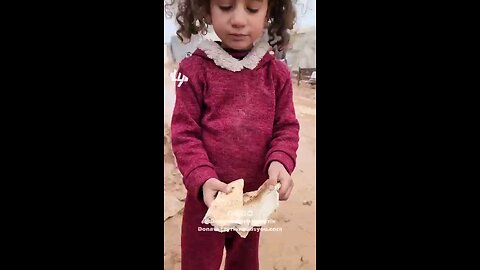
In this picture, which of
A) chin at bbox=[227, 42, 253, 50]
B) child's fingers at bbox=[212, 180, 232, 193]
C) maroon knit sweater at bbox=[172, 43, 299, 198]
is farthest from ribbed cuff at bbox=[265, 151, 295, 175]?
chin at bbox=[227, 42, 253, 50]

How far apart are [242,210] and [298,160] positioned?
0.20 metres

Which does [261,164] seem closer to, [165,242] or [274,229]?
[274,229]

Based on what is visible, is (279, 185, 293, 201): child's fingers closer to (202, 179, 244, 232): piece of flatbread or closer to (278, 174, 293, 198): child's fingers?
(278, 174, 293, 198): child's fingers

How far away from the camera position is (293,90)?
1.42 meters

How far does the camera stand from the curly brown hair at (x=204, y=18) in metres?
1.39

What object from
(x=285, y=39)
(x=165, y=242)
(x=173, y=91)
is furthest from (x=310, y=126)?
(x=165, y=242)

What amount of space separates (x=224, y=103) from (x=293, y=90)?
0.18m

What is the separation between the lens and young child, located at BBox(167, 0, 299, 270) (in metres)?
1.36

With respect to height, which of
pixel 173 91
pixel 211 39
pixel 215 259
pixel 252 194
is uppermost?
pixel 211 39

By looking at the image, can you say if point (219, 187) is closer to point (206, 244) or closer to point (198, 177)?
point (198, 177)

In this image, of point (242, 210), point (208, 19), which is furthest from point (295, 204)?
point (208, 19)

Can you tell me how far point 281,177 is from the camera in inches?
54.3

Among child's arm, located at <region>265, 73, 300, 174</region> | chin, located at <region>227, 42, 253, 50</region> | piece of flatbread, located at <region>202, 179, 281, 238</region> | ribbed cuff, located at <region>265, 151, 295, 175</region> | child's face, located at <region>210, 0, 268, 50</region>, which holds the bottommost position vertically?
piece of flatbread, located at <region>202, 179, 281, 238</region>

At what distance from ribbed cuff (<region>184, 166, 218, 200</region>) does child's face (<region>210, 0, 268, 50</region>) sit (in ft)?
0.98
